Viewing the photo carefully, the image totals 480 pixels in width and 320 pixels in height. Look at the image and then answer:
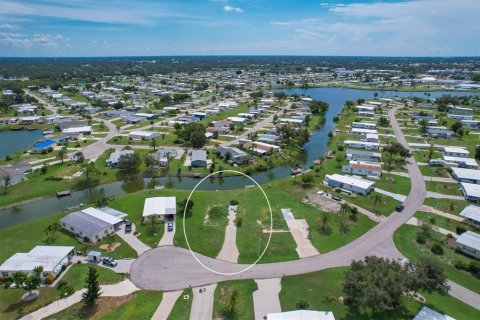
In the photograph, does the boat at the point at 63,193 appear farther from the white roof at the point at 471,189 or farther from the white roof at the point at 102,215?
the white roof at the point at 471,189

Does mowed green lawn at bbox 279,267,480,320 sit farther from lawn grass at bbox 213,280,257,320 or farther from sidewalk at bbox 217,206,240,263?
sidewalk at bbox 217,206,240,263

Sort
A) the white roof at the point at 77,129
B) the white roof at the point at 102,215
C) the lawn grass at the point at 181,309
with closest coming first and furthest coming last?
the lawn grass at the point at 181,309 < the white roof at the point at 102,215 < the white roof at the point at 77,129

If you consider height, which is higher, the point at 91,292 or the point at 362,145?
the point at 362,145

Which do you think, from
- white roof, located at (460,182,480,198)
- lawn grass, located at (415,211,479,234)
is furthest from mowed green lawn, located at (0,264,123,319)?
white roof, located at (460,182,480,198)

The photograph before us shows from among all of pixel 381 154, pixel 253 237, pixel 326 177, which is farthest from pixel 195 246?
pixel 381 154

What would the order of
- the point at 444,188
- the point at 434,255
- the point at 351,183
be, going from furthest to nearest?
the point at 444,188 < the point at 351,183 < the point at 434,255

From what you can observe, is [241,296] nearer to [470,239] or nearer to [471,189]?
[470,239]

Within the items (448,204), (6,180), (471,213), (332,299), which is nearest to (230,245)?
(332,299)

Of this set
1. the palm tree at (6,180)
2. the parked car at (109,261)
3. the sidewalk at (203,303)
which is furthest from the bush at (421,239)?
the palm tree at (6,180)
